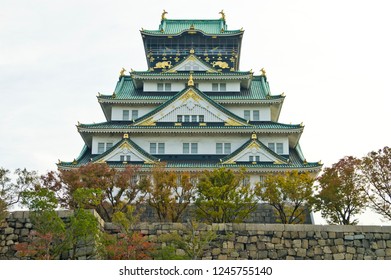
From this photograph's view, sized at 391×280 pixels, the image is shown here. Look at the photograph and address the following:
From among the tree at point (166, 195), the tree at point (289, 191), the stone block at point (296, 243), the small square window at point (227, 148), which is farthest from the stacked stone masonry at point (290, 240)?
the small square window at point (227, 148)

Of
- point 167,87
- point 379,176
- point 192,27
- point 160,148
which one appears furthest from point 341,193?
point 192,27

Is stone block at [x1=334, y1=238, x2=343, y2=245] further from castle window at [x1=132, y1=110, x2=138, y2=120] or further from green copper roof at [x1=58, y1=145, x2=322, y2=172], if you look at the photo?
castle window at [x1=132, y1=110, x2=138, y2=120]

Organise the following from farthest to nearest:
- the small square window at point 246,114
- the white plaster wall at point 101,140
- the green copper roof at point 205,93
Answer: the small square window at point 246,114 < the green copper roof at point 205,93 < the white plaster wall at point 101,140

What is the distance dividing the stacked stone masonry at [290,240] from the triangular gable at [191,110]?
16.1m

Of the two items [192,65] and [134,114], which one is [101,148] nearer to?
[134,114]

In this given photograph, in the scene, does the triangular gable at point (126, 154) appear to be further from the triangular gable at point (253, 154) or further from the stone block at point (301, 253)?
the stone block at point (301, 253)

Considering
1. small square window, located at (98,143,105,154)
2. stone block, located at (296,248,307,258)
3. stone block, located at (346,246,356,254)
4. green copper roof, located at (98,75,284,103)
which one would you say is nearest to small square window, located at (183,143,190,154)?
green copper roof, located at (98,75,284,103)

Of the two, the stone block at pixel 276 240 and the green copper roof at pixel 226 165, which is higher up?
the green copper roof at pixel 226 165

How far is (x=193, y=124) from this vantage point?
1759 inches

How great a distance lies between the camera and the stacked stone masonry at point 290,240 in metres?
28.7

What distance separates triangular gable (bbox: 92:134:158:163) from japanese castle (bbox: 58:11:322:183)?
0.22ft

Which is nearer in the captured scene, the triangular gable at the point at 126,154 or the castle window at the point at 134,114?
the triangular gable at the point at 126,154

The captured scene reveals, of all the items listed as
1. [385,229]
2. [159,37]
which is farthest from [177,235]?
A: [159,37]

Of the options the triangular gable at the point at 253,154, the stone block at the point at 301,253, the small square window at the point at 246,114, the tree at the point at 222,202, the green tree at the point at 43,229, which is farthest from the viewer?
the small square window at the point at 246,114
